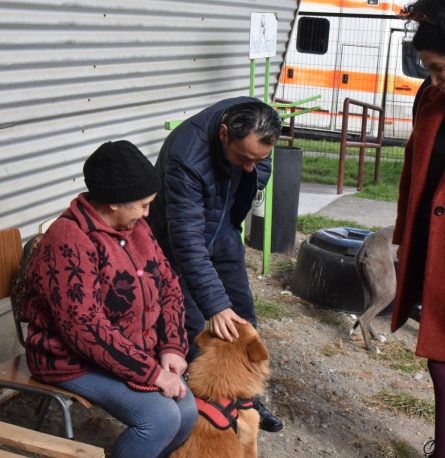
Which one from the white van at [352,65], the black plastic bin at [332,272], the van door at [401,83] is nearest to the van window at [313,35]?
the white van at [352,65]

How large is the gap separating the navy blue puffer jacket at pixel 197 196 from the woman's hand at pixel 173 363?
24 cm

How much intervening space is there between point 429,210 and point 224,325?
38.5 inches

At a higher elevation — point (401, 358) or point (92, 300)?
point (92, 300)

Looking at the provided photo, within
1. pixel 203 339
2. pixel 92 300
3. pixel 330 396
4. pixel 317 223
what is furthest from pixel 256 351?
pixel 317 223

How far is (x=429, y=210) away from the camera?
307 cm

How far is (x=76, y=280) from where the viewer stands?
2.88 metres

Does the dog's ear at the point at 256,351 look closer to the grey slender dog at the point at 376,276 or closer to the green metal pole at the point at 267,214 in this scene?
the grey slender dog at the point at 376,276

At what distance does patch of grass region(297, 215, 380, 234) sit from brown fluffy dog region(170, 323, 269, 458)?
5.16 meters

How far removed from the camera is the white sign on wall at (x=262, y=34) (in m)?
6.05

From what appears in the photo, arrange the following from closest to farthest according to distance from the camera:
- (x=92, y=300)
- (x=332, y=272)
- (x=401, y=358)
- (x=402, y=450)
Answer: (x=92, y=300), (x=402, y=450), (x=401, y=358), (x=332, y=272)

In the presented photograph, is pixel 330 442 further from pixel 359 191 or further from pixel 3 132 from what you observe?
pixel 359 191

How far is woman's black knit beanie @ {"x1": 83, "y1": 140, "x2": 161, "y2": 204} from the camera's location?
2951 mm

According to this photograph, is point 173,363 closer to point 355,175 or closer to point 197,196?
point 197,196

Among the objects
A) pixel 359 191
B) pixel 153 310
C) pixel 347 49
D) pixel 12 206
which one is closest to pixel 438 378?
pixel 153 310
